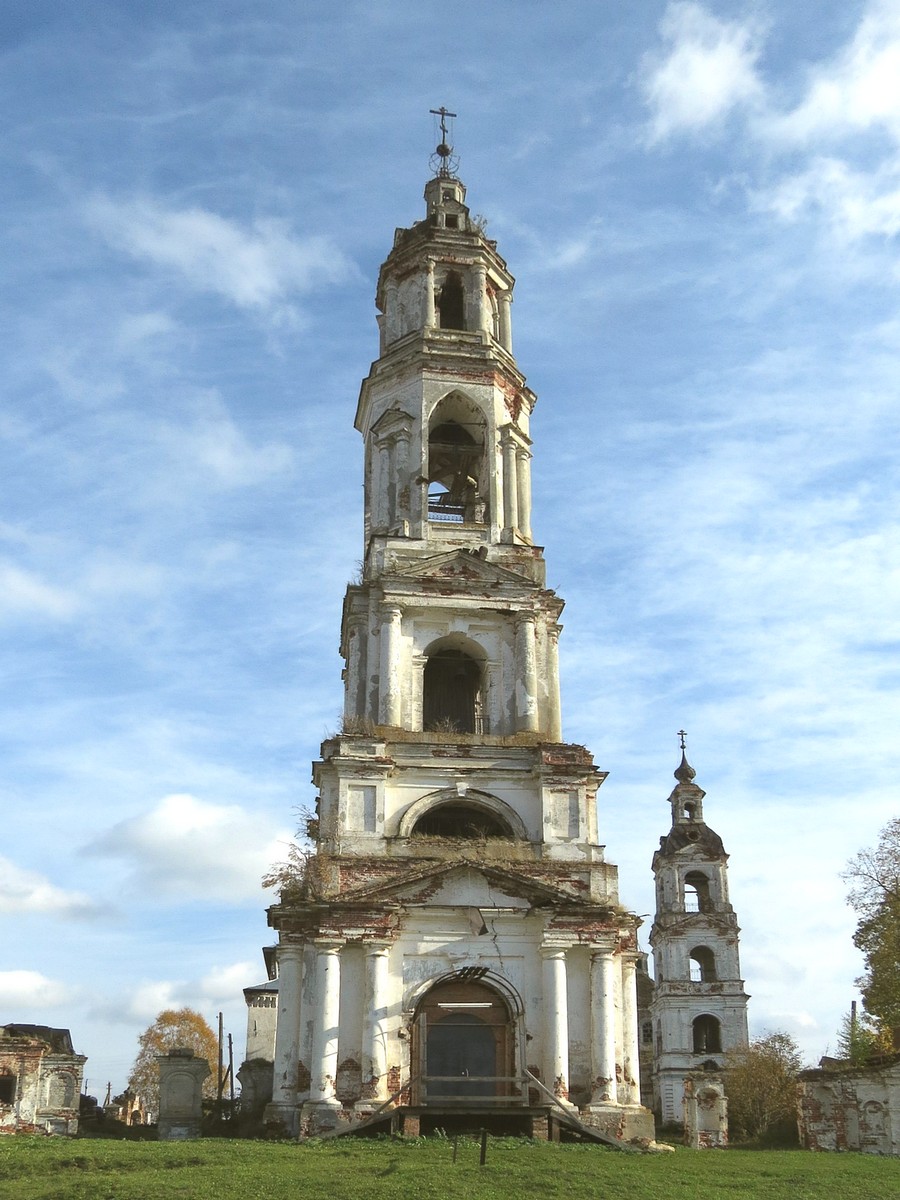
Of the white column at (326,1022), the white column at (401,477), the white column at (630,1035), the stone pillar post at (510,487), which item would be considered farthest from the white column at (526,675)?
the white column at (326,1022)

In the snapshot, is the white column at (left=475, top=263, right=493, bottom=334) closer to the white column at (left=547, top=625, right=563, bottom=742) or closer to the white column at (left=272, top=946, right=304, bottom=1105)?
the white column at (left=547, top=625, right=563, bottom=742)

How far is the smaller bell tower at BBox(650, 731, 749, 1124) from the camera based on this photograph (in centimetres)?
4884

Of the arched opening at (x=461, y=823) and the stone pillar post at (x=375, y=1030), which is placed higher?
the arched opening at (x=461, y=823)

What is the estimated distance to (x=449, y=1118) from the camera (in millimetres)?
20422

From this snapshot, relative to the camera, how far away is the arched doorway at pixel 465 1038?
22297 millimetres

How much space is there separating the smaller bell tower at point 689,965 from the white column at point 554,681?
2644 cm

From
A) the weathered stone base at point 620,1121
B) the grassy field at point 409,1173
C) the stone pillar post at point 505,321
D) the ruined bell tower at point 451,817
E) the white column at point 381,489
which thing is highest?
the stone pillar post at point 505,321

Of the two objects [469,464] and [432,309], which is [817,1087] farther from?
[432,309]

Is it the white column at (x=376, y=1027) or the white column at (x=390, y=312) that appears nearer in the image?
the white column at (x=376, y=1027)

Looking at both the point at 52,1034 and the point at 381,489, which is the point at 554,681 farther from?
the point at 52,1034

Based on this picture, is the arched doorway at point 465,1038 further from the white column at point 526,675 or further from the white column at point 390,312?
the white column at point 390,312

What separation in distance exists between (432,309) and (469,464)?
387cm

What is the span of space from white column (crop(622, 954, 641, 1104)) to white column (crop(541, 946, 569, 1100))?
162cm

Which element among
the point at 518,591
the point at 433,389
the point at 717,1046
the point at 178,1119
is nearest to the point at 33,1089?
the point at 178,1119
